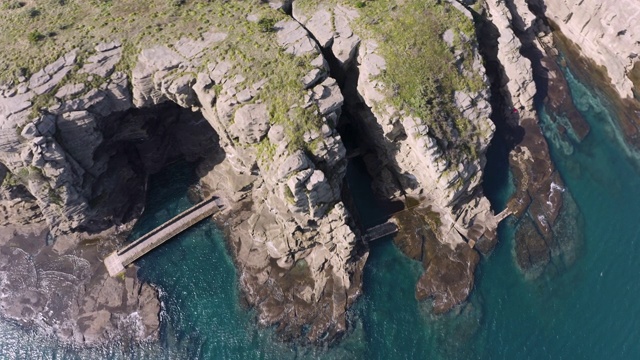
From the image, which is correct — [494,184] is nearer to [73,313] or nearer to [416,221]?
[416,221]

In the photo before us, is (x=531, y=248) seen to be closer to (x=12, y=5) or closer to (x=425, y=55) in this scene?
(x=425, y=55)

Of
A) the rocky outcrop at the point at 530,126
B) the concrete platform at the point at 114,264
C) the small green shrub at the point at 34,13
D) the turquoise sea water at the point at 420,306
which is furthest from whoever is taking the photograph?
the rocky outcrop at the point at 530,126

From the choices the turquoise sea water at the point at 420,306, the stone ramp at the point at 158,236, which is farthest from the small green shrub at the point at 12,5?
the stone ramp at the point at 158,236

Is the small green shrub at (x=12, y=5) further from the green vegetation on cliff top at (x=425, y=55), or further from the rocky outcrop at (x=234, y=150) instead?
the green vegetation on cliff top at (x=425, y=55)

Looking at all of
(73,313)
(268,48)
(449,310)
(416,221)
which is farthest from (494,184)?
(73,313)

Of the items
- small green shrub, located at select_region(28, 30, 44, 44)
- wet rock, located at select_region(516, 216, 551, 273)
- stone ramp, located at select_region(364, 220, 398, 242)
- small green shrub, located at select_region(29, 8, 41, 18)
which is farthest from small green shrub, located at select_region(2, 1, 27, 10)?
wet rock, located at select_region(516, 216, 551, 273)

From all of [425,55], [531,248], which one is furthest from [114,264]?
[531,248]

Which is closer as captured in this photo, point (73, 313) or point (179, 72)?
point (179, 72)
